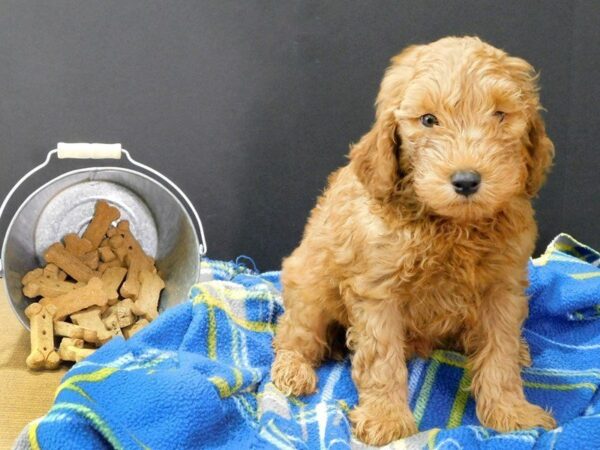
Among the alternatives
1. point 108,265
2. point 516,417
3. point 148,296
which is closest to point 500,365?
point 516,417

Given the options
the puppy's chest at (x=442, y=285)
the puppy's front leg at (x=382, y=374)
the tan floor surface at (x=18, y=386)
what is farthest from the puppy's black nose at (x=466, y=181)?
the tan floor surface at (x=18, y=386)

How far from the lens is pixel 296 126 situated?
12.1ft

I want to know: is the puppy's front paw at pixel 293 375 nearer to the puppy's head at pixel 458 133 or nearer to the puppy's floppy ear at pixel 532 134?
the puppy's head at pixel 458 133

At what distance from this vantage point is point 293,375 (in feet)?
8.20

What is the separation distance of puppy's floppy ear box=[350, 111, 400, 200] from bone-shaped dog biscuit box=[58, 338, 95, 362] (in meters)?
1.46

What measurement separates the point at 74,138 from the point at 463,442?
2.62 meters

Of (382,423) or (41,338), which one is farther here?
(41,338)

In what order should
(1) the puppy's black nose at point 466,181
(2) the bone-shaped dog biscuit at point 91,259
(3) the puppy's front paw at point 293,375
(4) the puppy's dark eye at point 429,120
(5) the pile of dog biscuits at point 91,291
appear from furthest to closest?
1. (2) the bone-shaped dog biscuit at point 91,259
2. (5) the pile of dog biscuits at point 91,291
3. (3) the puppy's front paw at point 293,375
4. (4) the puppy's dark eye at point 429,120
5. (1) the puppy's black nose at point 466,181

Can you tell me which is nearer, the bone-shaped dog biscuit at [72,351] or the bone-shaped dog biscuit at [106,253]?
the bone-shaped dog biscuit at [72,351]

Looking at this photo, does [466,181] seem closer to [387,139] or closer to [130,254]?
[387,139]

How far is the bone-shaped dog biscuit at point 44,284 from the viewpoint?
10.2 feet

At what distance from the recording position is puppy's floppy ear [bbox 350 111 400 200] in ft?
6.83

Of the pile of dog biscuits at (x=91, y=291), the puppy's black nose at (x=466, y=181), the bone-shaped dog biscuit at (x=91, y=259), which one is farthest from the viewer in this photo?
the bone-shaped dog biscuit at (x=91, y=259)

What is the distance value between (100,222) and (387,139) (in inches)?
74.2
